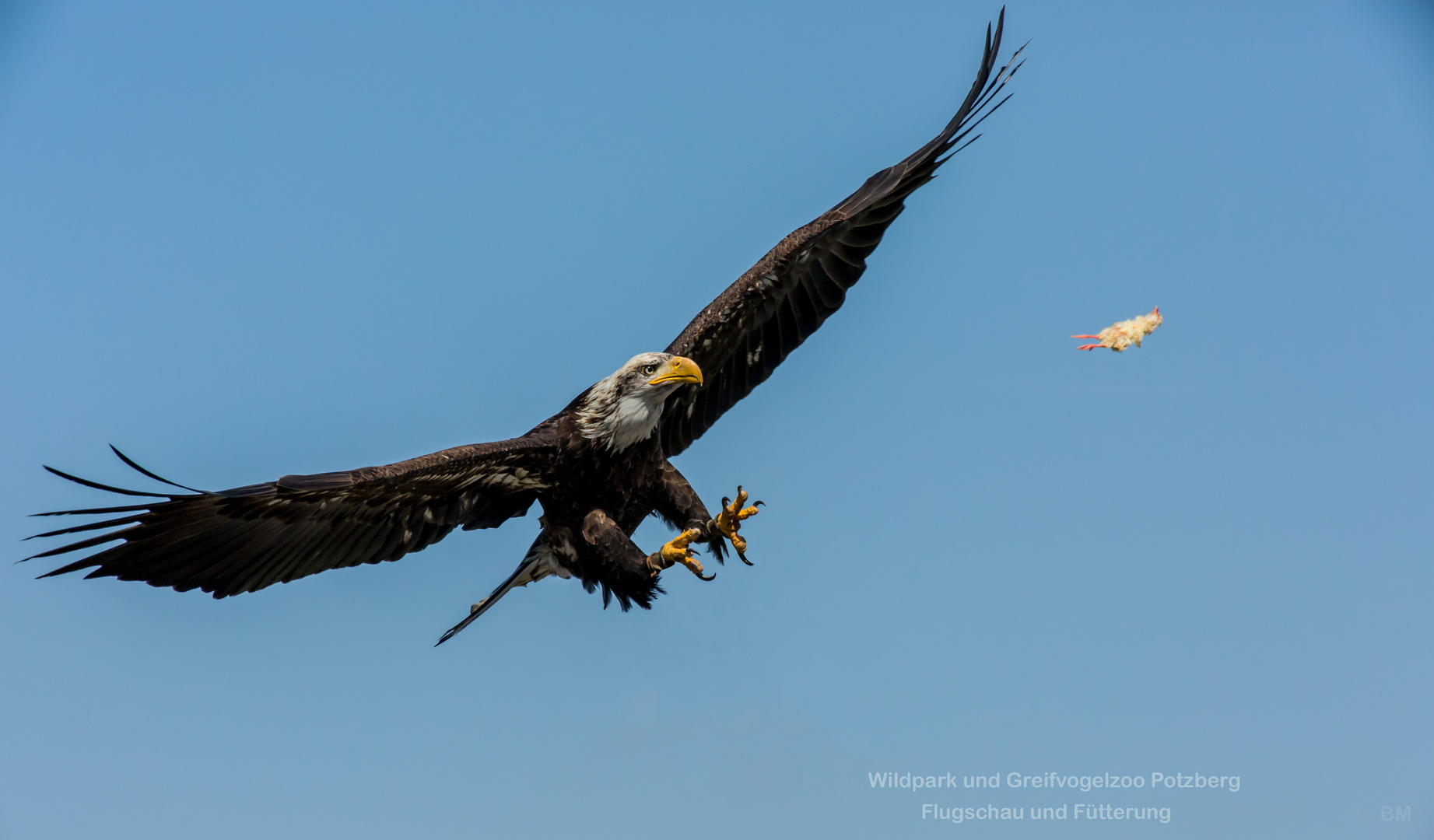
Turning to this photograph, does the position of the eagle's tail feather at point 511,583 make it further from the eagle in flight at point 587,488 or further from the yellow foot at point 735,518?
the yellow foot at point 735,518

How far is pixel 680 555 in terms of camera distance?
7.54 metres

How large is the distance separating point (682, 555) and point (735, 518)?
1.46 feet

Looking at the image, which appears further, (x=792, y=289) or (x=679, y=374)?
(x=792, y=289)

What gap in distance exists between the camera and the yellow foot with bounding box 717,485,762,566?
7.38m

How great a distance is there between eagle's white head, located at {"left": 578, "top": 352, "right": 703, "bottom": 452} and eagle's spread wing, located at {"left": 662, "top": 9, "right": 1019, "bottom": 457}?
29.4 inches

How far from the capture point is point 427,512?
818 centimetres

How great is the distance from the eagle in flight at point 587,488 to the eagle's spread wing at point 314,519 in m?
0.01

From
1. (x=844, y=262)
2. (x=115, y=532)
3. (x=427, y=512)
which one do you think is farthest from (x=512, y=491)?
(x=844, y=262)

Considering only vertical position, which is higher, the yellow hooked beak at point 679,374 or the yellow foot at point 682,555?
the yellow hooked beak at point 679,374

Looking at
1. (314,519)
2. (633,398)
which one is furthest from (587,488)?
(314,519)

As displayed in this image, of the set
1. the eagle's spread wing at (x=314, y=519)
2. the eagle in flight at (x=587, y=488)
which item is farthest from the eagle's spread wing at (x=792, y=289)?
the eagle's spread wing at (x=314, y=519)

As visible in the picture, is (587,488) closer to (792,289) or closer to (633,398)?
(633,398)

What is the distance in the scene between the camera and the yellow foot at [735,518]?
A: 738 centimetres

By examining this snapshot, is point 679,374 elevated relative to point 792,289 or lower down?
lower down
